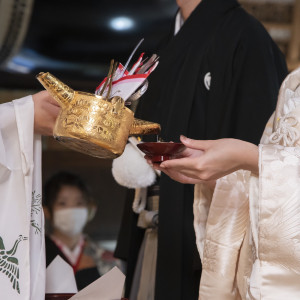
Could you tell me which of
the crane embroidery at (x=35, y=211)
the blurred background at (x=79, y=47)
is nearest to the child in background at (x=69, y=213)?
the blurred background at (x=79, y=47)

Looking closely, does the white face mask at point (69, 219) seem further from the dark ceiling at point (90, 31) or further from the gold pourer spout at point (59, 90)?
the gold pourer spout at point (59, 90)

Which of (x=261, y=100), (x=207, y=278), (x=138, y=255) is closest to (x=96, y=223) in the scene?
(x=138, y=255)

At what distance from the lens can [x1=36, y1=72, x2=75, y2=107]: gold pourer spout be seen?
1.49 metres

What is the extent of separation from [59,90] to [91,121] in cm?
12

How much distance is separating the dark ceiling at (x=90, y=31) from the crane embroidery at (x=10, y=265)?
14.2 ft

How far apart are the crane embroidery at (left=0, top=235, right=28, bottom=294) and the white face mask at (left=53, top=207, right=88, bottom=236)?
2.37 m

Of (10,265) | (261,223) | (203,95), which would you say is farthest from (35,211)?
(203,95)

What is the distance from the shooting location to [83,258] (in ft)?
13.9

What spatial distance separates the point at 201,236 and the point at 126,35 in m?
4.50

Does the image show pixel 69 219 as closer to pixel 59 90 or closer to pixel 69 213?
pixel 69 213

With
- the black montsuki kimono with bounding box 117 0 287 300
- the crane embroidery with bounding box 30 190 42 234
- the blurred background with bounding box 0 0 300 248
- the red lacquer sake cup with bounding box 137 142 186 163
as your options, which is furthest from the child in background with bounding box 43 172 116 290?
the red lacquer sake cup with bounding box 137 142 186 163

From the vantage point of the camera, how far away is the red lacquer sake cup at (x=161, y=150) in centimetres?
151

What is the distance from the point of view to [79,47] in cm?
619

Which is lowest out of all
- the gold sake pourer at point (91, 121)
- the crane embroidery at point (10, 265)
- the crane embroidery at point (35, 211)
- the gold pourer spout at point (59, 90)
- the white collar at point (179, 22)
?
the crane embroidery at point (10, 265)
